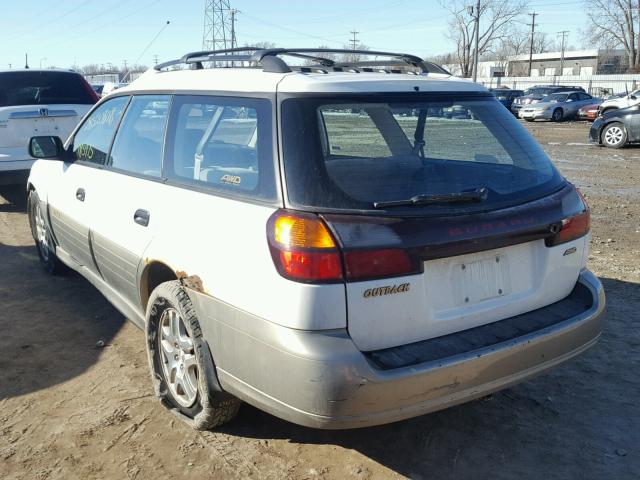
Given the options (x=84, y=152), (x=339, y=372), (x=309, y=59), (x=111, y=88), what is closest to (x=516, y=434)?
(x=339, y=372)

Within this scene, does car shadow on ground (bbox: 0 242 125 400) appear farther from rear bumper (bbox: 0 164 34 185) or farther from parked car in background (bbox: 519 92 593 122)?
parked car in background (bbox: 519 92 593 122)

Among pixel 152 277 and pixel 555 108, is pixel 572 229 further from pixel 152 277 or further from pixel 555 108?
pixel 555 108

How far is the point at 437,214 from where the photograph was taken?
2713 millimetres

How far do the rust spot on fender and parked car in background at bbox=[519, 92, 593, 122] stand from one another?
33303 millimetres

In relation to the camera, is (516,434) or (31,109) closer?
(516,434)

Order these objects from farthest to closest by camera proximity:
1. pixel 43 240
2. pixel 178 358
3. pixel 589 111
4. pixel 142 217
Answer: pixel 589 111 → pixel 43 240 → pixel 142 217 → pixel 178 358

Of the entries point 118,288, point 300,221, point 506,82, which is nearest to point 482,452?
point 300,221

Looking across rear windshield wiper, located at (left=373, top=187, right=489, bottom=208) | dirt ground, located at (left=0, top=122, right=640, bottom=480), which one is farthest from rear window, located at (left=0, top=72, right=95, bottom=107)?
rear windshield wiper, located at (left=373, top=187, right=489, bottom=208)

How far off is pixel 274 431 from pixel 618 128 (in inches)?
664

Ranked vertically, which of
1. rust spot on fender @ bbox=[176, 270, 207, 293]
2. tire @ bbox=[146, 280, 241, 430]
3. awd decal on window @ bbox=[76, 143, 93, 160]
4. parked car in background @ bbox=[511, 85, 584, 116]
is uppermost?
parked car in background @ bbox=[511, 85, 584, 116]

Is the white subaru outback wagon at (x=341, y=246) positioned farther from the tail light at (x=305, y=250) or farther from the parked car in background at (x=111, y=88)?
the parked car in background at (x=111, y=88)

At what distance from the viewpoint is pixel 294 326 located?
252cm

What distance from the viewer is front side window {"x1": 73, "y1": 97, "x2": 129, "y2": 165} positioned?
4340mm

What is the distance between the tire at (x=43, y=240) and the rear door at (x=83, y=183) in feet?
1.55
